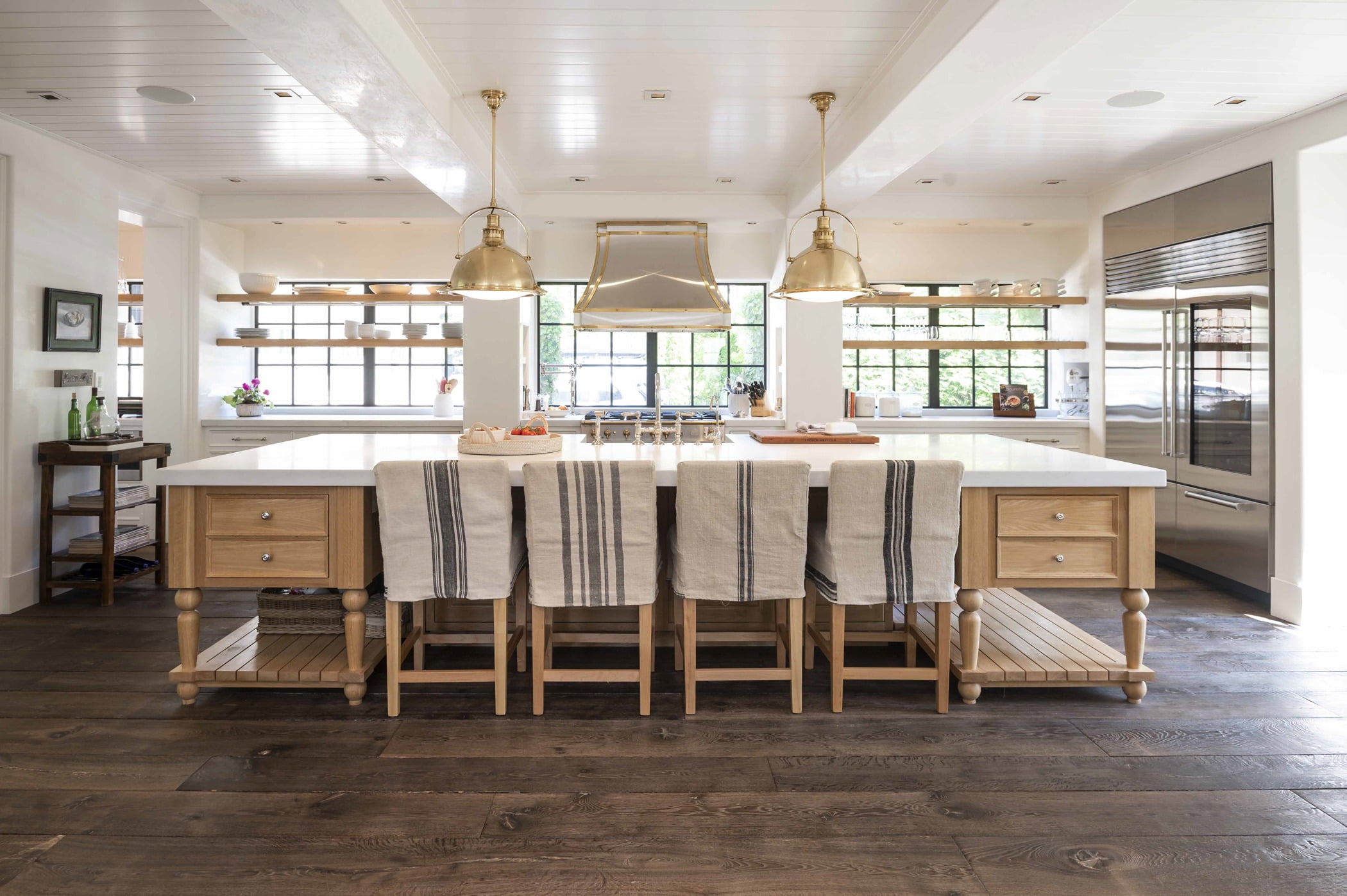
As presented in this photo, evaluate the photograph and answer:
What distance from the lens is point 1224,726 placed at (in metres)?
2.64

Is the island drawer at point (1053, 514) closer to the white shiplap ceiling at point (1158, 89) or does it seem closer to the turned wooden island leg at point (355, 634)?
the white shiplap ceiling at point (1158, 89)

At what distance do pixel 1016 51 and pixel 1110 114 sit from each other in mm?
1577

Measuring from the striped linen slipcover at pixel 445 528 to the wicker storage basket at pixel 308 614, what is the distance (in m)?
0.49

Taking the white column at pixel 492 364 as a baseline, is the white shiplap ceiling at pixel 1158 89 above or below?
above

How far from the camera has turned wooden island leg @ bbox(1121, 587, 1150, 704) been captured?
9.23ft

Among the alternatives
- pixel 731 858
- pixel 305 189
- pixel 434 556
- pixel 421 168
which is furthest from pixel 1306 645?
pixel 305 189

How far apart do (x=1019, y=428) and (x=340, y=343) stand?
16.1 feet

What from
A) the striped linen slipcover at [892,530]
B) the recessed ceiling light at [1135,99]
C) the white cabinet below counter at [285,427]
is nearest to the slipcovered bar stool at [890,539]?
the striped linen slipcover at [892,530]

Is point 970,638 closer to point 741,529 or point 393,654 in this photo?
point 741,529

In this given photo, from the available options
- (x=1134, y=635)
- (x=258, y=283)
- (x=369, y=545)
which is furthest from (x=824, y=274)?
(x=258, y=283)

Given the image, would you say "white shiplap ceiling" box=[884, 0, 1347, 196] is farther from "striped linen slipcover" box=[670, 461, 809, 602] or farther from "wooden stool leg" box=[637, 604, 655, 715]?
"wooden stool leg" box=[637, 604, 655, 715]

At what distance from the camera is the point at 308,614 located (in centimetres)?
312

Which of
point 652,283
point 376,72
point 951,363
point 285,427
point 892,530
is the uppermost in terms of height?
point 376,72

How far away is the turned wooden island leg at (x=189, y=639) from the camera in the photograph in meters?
2.77
